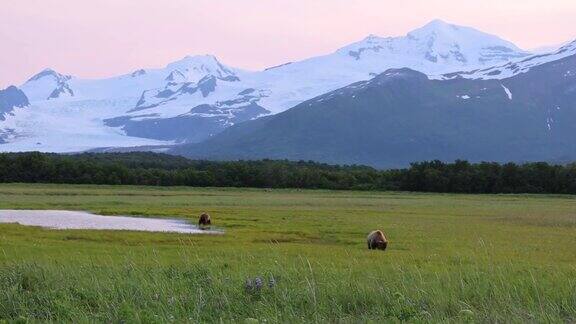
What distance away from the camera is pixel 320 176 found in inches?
5354

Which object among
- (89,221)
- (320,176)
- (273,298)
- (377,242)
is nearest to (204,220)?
(89,221)

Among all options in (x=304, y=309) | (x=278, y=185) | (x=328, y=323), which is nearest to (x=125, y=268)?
(x=304, y=309)

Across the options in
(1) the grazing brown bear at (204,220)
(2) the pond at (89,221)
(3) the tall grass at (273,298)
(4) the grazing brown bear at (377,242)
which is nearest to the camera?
(3) the tall grass at (273,298)

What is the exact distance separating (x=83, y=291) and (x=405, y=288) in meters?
5.44

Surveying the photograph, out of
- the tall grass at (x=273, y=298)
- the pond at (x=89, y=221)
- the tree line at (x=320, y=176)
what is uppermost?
the tree line at (x=320, y=176)

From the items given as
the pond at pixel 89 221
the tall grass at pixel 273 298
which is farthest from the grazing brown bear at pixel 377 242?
the tall grass at pixel 273 298

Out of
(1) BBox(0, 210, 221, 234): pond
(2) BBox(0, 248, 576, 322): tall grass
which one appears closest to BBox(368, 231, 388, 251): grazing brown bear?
(1) BBox(0, 210, 221, 234): pond

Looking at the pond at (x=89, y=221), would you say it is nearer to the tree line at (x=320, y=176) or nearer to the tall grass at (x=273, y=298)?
the tall grass at (x=273, y=298)

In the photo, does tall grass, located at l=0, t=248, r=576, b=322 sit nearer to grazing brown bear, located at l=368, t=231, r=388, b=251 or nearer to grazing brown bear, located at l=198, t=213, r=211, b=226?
grazing brown bear, located at l=368, t=231, r=388, b=251

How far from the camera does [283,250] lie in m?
29.2

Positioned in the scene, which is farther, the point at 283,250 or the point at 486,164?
the point at 486,164

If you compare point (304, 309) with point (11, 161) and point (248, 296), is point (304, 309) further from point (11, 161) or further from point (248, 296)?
point (11, 161)

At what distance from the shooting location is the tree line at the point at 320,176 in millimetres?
124750

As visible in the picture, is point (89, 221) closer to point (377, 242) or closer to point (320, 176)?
point (377, 242)
